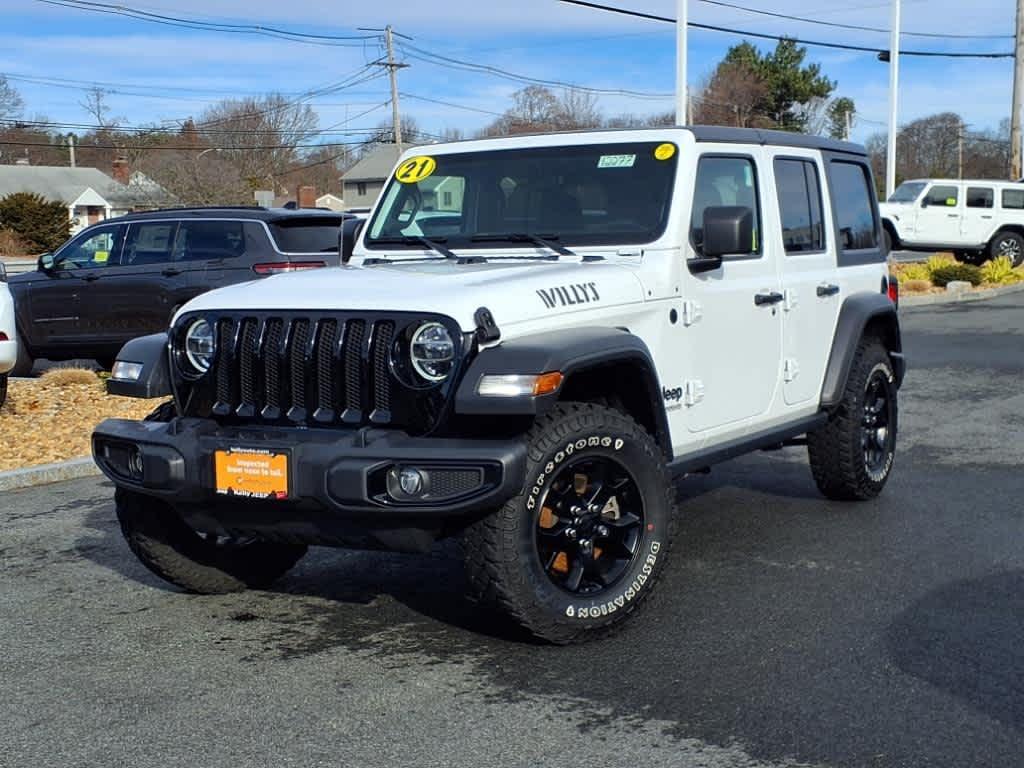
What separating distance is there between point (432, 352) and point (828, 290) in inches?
117

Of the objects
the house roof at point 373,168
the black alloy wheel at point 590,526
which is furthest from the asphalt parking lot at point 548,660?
the house roof at point 373,168

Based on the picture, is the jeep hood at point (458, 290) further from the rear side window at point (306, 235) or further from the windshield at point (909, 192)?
the windshield at point (909, 192)

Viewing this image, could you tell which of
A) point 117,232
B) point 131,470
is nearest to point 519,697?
point 131,470

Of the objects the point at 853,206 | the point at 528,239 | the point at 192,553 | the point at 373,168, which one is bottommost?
the point at 192,553

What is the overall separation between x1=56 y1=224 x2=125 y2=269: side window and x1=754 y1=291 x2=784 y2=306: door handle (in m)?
8.91

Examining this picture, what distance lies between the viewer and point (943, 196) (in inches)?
1156

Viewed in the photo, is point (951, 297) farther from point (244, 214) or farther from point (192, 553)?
point (192, 553)

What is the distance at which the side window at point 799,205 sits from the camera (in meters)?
6.66

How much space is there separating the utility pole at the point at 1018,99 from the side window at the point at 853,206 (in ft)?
97.5

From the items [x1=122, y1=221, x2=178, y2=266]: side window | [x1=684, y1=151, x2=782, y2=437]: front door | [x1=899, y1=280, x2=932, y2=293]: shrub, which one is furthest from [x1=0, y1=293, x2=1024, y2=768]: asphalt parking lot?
[x1=899, y1=280, x2=932, y2=293]: shrub

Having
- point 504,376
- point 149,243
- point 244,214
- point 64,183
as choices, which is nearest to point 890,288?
point 504,376

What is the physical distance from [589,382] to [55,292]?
32.6 feet

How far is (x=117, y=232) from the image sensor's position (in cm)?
1364

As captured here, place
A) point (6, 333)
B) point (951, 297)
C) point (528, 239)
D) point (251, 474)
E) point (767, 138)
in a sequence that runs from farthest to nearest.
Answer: point (951, 297) < point (6, 333) < point (767, 138) < point (528, 239) < point (251, 474)
